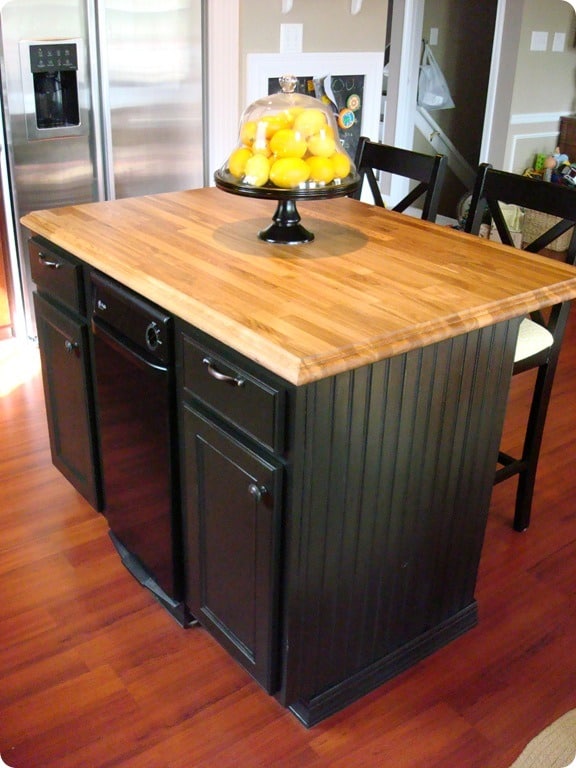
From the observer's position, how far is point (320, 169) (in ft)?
5.81

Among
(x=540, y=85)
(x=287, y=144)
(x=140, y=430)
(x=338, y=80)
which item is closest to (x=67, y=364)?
(x=140, y=430)

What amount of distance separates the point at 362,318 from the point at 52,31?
234 cm

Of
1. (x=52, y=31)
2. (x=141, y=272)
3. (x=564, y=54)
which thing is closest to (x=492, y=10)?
(x=564, y=54)

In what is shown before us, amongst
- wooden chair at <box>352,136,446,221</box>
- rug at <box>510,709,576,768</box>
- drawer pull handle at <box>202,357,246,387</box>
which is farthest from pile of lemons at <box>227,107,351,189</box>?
rug at <box>510,709,576,768</box>

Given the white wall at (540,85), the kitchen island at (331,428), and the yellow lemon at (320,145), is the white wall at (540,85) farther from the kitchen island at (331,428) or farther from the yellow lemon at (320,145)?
the yellow lemon at (320,145)

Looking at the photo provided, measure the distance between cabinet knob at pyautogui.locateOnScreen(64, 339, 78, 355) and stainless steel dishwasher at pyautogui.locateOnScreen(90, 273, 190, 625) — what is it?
12cm

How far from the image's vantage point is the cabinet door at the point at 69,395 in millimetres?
2135

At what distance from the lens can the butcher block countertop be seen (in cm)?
142

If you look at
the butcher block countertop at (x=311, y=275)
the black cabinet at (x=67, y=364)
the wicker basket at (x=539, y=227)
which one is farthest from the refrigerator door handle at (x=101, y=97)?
the wicker basket at (x=539, y=227)

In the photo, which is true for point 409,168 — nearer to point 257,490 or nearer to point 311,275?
point 311,275

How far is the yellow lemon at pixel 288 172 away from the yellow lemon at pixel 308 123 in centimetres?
8

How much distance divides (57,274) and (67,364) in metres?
0.26

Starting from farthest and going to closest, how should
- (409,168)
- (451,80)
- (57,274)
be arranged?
(451,80) < (409,168) < (57,274)

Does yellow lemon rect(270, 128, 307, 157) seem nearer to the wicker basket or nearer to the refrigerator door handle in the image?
the refrigerator door handle
